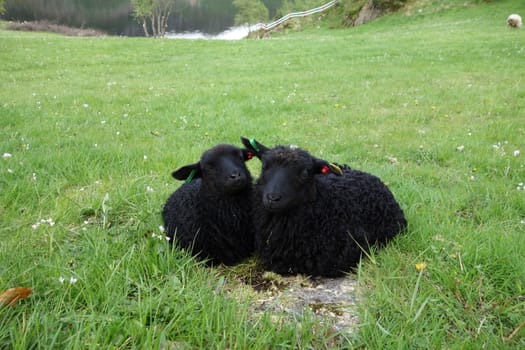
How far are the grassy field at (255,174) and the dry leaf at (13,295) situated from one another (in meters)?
0.05

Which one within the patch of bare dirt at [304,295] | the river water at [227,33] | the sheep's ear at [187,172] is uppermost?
the river water at [227,33]

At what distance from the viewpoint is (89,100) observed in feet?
33.6

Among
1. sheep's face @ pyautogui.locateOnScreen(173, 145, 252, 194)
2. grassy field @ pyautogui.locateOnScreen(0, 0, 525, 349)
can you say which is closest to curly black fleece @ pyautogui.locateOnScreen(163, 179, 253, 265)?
sheep's face @ pyautogui.locateOnScreen(173, 145, 252, 194)

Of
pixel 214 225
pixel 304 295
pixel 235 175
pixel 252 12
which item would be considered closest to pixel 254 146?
pixel 235 175

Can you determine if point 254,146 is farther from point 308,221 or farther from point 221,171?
point 308,221

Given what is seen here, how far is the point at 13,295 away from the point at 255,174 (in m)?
3.62

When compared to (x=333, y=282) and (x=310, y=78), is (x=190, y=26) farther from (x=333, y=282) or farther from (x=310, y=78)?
(x=333, y=282)

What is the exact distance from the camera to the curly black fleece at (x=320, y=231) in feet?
12.1

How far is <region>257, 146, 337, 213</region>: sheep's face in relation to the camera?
344 centimetres

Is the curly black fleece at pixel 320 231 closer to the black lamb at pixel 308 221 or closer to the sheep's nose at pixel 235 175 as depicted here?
the black lamb at pixel 308 221

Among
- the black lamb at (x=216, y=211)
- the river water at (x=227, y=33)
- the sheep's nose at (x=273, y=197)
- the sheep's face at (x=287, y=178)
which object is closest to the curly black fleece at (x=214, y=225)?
the black lamb at (x=216, y=211)

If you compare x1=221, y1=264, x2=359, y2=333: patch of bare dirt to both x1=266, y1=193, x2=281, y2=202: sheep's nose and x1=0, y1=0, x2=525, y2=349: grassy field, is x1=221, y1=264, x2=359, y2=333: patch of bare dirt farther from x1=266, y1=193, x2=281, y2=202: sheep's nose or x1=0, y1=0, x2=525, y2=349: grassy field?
→ x1=266, y1=193, x2=281, y2=202: sheep's nose

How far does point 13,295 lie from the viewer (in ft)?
8.68

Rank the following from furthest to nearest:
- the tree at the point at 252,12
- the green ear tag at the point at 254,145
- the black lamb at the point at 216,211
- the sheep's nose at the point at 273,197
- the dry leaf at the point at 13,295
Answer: the tree at the point at 252,12 → the green ear tag at the point at 254,145 → the black lamb at the point at 216,211 → the sheep's nose at the point at 273,197 → the dry leaf at the point at 13,295
